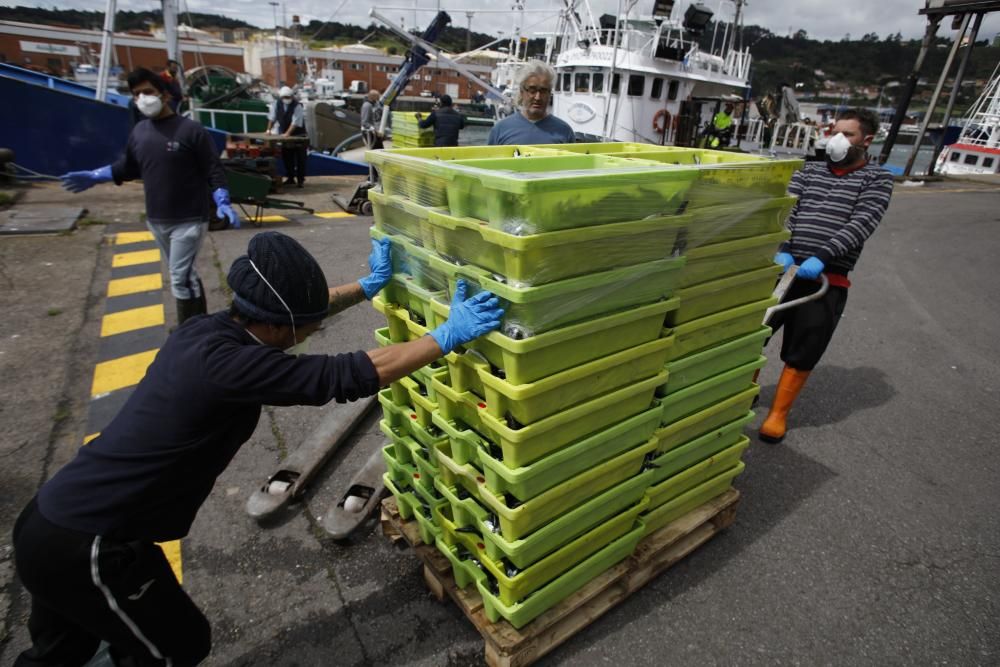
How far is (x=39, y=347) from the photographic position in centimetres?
432

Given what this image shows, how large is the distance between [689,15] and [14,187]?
1935cm

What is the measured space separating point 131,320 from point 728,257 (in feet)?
17.0

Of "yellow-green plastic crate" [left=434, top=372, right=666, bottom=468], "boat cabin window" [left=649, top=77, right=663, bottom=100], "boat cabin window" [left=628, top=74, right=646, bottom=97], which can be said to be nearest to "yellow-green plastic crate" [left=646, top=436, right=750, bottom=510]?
"yellow-green plastic crate" [left=434, top=372, right=666, bottom=468]

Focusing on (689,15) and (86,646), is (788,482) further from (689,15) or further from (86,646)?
(689,15)

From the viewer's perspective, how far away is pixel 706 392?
2.37 meters

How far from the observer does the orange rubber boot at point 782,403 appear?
3.59 meters

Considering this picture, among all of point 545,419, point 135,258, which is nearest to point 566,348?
point 545,419

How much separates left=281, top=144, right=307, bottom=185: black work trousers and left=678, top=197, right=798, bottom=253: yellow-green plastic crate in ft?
32.8

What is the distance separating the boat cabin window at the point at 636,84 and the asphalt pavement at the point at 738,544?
14.4m

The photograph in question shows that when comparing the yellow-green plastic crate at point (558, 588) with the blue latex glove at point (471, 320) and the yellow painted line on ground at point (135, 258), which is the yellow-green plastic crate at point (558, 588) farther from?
the yellow painted line on ground at point (135, 258)

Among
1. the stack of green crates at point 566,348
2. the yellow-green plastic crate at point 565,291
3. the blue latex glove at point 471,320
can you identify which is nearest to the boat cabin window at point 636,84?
the stack of green crates at point 566,348

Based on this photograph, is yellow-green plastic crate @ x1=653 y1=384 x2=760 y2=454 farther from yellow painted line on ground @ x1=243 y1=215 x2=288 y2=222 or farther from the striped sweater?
yellow painted line on ground @ x1=243 y1=215 x2=288 y2=222

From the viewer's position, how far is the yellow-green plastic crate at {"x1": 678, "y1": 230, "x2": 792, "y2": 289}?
2.03m

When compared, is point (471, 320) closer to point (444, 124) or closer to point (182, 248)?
point (182, 248)
